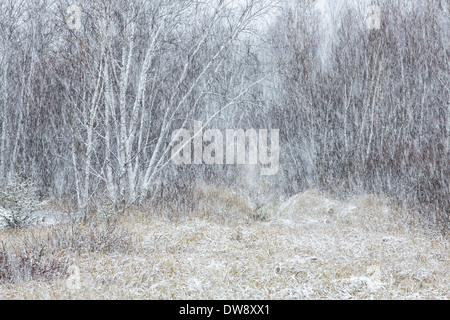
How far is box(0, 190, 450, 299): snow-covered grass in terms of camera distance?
13.0 feet

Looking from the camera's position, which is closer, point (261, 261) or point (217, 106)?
point (261, 261)

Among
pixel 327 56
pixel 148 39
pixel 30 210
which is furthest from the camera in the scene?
pixel 327 56

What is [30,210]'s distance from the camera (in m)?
6.43

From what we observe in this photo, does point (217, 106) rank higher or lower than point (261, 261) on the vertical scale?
higher

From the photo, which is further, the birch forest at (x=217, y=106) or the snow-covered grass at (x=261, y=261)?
the birch forest at (x=217, y=106)

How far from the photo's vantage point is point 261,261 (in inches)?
193

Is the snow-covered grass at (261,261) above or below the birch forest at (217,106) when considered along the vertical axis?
below

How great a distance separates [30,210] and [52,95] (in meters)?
5.19

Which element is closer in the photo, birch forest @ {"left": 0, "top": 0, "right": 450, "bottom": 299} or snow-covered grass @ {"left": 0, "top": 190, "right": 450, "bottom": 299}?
snow-covered grass @ {"left": 0, "top": 190, "right": 450, "bottom": 299}

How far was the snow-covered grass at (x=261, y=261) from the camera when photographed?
396 centimetres

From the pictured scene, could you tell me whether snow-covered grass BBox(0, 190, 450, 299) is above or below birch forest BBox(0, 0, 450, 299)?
below
